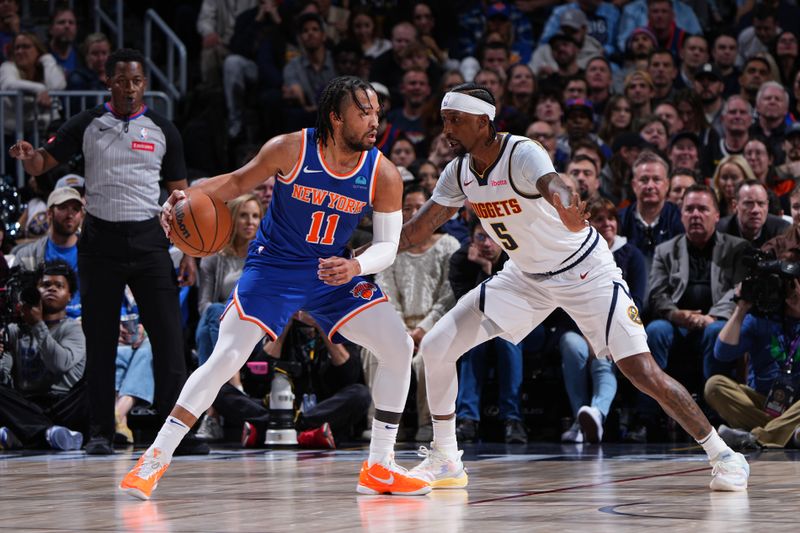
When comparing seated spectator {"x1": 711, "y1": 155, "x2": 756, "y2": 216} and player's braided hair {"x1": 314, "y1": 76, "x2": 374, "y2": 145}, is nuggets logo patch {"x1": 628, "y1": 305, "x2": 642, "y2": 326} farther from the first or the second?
seated spectator {"x1": 711, "y1": 155, "x2": 756, "y2": 216}

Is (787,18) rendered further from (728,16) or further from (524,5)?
(524,5)

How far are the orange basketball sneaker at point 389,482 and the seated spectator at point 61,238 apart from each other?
4311mm

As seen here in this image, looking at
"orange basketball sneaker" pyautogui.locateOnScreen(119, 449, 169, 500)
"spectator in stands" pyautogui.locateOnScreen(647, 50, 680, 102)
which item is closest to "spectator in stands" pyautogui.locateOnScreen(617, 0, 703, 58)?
"spectator in stands" pyautogui.locateOnScreen(647, 50, 680, 102)

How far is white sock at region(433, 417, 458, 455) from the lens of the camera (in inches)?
219

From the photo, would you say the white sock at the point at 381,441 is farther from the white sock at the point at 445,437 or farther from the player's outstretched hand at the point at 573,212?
the player's outstretched hand at the point at 573,212

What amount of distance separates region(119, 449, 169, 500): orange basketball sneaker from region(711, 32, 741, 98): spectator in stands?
770 cm

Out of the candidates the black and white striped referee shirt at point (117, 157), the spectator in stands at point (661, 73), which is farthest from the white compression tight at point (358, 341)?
the spectator in stands at point (661, 73)

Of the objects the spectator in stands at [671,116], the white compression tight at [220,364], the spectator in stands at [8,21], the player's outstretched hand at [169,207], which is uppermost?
the spectator in stands at [8,21]

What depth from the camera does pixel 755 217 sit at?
328 inches

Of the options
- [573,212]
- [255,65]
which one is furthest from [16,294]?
→ [255,65]

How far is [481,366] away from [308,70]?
15.7ft

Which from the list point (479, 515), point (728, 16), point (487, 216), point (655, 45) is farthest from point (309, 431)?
point (728, 16)

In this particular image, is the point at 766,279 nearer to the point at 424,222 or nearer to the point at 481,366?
the point at 481,366

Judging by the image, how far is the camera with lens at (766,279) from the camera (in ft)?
23.9
